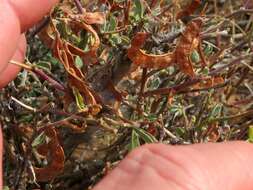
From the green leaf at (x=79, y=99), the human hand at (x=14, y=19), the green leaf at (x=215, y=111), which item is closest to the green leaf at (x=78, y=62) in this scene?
the green leaf at (x=79, y=99)

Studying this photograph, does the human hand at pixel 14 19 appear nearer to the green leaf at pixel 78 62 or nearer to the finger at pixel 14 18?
the finger at pixel 14 18

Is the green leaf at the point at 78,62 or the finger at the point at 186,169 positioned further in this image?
the green leaf at the point at 78,62

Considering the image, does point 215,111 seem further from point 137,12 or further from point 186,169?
point 186,169

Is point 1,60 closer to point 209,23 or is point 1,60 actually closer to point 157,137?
point 157,137

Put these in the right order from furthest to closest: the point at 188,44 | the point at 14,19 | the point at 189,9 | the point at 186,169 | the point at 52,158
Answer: the point at 189,9, the point at 52,158, the point at 188,44, the point at 14,19, the point at 186,169

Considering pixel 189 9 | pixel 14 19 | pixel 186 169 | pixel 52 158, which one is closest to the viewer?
pixel 186 169

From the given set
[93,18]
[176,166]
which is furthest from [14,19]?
[176,166]
